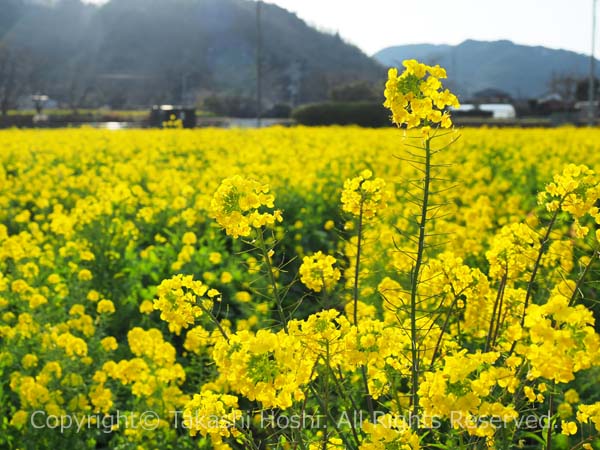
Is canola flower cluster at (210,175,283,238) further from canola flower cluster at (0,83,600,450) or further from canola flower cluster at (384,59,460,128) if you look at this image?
canola flower cluster at (384,59,460,128)

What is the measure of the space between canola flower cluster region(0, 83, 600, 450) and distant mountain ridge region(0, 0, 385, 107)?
78.7 metres

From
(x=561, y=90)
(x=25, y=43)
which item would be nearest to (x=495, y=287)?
(x=561, y=90)

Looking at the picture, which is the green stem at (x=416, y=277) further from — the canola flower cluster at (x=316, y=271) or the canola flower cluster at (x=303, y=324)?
the canola flower cluster at (x=316, y=271)

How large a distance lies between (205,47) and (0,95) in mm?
58030

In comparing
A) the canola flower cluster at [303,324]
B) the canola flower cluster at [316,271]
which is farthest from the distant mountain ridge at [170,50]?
the canola flower cluster at [316,271]

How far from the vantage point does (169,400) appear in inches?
116

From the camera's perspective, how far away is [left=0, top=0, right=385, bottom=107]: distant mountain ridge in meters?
91.2

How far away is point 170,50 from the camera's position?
4633 inches

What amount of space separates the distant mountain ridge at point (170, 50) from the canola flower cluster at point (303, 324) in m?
78.7

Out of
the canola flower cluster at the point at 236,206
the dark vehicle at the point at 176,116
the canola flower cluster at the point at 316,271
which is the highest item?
the dark vehicle at the point at 176,116

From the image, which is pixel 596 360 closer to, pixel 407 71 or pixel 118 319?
pixel 407 71

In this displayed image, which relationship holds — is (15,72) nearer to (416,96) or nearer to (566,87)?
(566,87)

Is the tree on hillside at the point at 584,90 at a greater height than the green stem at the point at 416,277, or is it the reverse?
the tree on hillside at the point at 584,90

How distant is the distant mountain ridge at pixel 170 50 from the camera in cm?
9125
